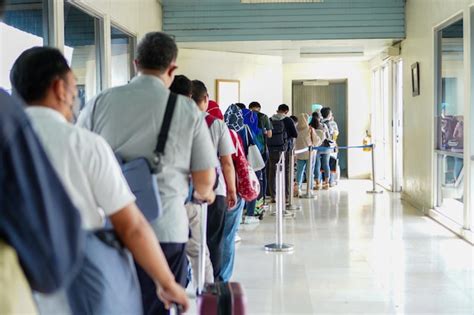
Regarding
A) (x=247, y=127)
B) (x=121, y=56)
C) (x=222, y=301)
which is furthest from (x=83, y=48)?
(x=222, y=301)

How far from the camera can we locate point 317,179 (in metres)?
11.7

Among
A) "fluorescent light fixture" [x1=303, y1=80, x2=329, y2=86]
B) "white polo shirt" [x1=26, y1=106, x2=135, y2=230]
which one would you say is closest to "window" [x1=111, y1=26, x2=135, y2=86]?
"white polo shirt" [x1=26, y1=106, x2=135, y2=230]

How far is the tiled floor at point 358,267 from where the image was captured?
13.6 ft

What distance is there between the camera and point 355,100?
1348cm

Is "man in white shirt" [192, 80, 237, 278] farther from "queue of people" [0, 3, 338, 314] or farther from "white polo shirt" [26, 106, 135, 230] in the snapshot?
"white polo shirt" [26, 106, 135, 230]

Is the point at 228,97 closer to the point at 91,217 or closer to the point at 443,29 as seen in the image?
the point at 443,29

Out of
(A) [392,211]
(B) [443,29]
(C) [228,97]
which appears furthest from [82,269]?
(C) [228,97]

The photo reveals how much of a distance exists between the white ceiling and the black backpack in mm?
1933

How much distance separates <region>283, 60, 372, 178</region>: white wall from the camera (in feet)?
44.0

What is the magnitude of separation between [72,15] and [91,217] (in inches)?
180

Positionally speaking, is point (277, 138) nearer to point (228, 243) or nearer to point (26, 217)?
point (228, 243)

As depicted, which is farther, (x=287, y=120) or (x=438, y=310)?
(x=287, y=120)

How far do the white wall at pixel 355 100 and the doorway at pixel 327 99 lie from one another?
0.91 meters

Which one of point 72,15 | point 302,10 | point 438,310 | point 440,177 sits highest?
point 302,10
